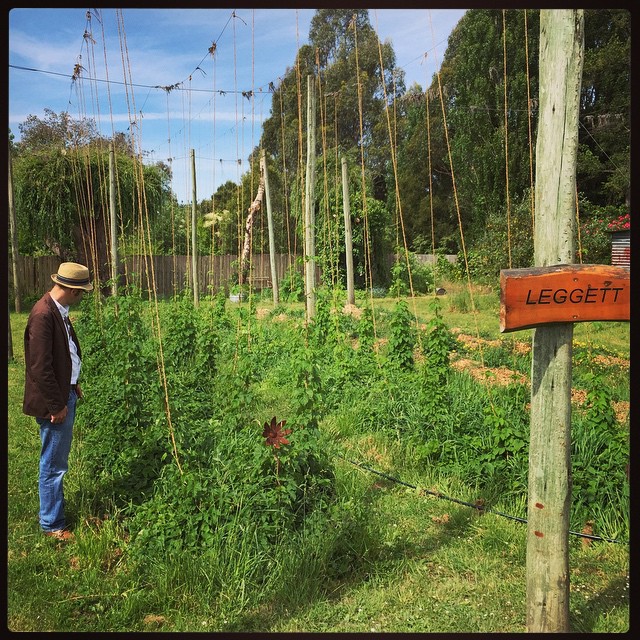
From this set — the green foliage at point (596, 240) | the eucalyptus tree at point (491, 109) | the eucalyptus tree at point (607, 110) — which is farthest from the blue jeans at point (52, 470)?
the eucalyptus tree at point (491, 109)

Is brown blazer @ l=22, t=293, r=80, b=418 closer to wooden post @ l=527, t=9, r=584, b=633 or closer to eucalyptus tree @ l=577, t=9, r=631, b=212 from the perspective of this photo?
wooden post @ l=527, t=9, r=584, b=633

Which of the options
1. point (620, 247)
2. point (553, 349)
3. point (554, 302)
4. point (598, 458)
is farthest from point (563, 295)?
point (620, 247)

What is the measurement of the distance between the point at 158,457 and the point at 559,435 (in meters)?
2.47

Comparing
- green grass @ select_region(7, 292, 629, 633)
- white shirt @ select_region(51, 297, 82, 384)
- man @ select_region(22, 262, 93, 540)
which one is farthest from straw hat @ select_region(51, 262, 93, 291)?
green grass @ select_region(7, 292, 629, 633)

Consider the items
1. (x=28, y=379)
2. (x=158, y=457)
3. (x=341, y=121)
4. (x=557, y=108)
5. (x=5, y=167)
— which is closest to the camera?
(x=5, y=167)

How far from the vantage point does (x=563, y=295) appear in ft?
6.97

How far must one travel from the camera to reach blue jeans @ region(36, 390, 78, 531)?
3.17 meters

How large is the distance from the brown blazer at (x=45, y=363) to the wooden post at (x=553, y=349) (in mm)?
2450

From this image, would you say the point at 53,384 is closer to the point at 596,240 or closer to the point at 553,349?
the point at 553,349

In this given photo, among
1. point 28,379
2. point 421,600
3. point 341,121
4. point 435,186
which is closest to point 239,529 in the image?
point 421,600

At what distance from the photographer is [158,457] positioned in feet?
12.0

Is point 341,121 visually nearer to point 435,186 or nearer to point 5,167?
point 435,186

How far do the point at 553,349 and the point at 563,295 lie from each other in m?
0.24

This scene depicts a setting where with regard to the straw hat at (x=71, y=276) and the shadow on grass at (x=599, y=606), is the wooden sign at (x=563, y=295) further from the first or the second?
the straw hat at (x=71, y=276)
